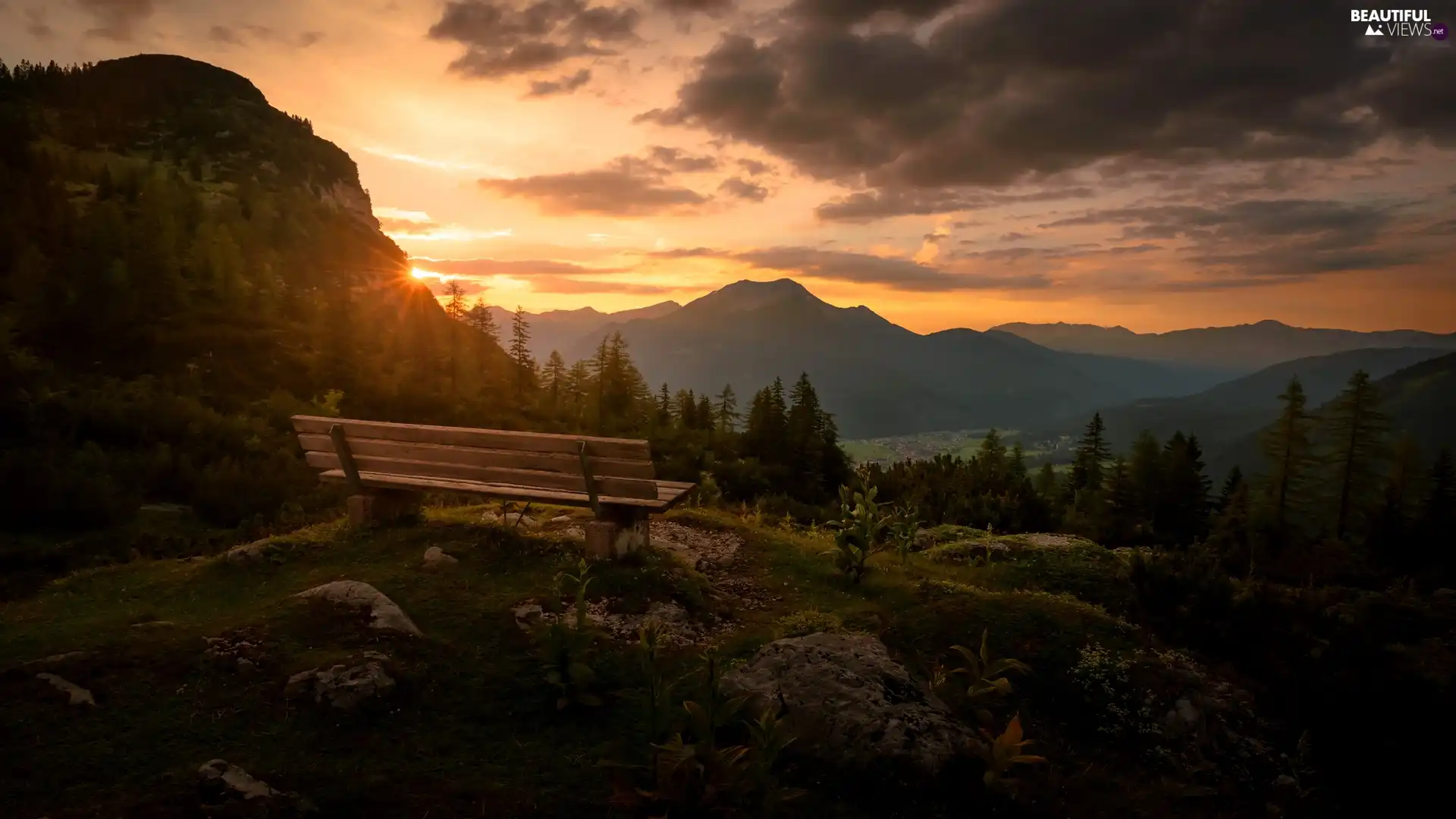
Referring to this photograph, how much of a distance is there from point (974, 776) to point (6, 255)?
35.5 metres

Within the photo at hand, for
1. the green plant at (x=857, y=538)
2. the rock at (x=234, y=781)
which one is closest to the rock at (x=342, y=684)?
the rock at (x=234, y=781)

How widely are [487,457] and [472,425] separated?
25815 mm

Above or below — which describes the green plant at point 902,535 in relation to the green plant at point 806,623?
above

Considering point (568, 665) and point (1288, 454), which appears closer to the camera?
point (568, 665)

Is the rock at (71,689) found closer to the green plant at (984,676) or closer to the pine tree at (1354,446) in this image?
the green plant at (984,676)

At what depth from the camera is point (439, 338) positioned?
46844 millimetres

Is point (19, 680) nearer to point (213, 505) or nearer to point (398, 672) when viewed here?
point (398, 672)

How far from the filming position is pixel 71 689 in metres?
4.86

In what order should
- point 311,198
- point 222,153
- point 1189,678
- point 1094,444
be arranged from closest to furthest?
point 1189,678
point 1094,444
point 222,153
point 311,198

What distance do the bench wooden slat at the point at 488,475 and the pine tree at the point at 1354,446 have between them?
3900 centimetres

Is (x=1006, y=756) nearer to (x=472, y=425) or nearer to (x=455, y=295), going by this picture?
(x=472, y=425)

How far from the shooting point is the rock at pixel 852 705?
5066mm

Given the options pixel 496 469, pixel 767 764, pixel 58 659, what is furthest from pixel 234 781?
pixel 496 469

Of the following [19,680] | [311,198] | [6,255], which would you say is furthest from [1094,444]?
[311,198]
